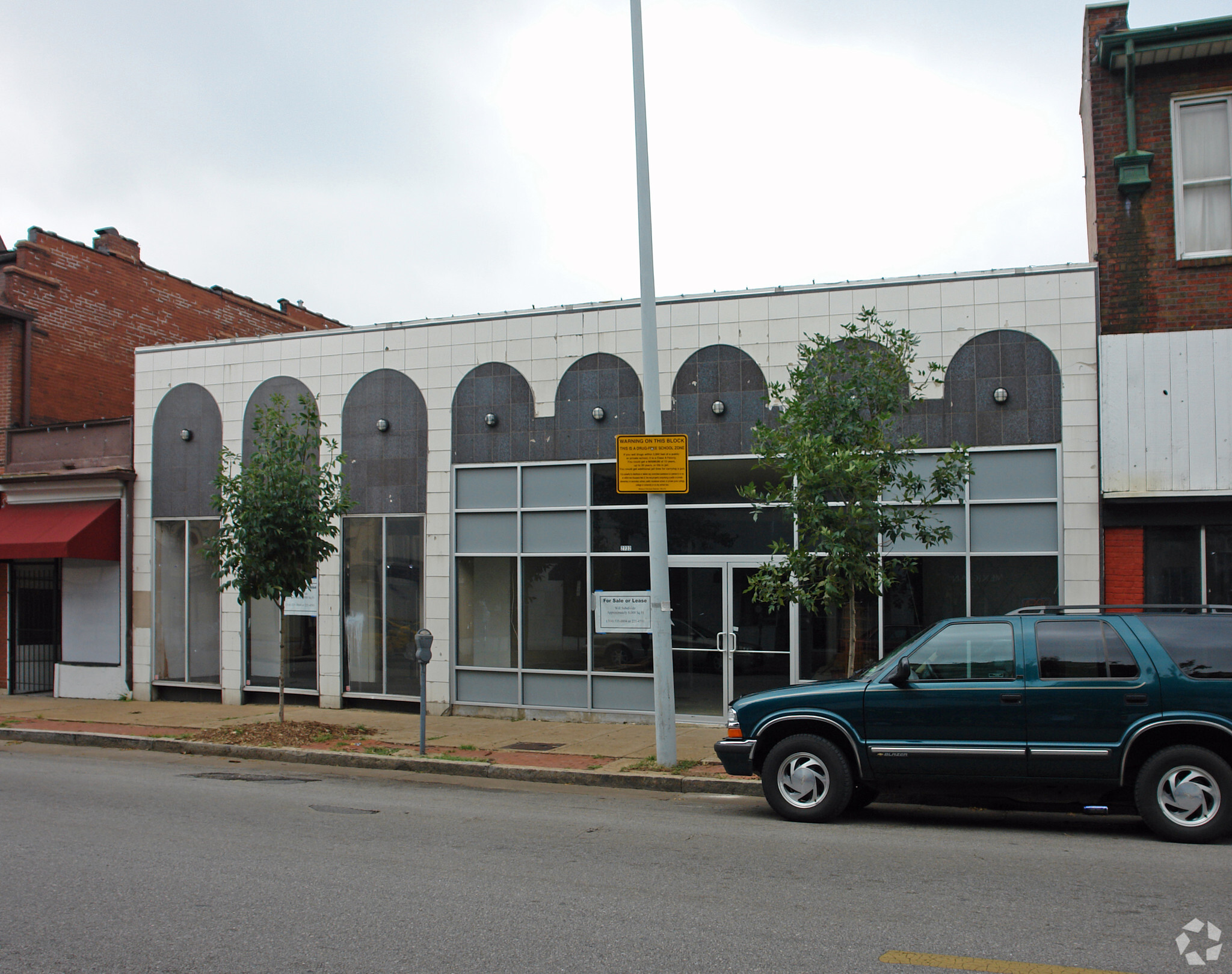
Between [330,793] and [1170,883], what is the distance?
742 centimetres

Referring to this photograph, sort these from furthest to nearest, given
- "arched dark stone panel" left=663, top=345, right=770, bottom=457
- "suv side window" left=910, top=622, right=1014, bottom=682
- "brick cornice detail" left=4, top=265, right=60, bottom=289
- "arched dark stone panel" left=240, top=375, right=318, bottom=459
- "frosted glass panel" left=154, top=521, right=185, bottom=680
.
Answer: "brick cornice detail" left=4, top=265, right=60, bottom=289 → "frosted glass panel" left=154, top=521, right=185, bottom=680 → "arched dark stone panel" left=240, top=375, right=318, bottom=459 → "arched dark stone panel" left=663, top=345, right=770, bottom=457 → "suv side window" left=910, top=622, right=1014, bottom=682

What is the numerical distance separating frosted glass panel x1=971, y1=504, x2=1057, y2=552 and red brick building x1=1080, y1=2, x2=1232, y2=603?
2.16 ft

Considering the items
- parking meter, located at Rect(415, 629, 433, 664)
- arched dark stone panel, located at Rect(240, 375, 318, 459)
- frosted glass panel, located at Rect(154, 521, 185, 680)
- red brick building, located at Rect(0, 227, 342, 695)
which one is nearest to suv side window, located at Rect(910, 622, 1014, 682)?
parking meter, located at Rect(415, 629, 433, 664)

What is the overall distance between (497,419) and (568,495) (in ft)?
5.38

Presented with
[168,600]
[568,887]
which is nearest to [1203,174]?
[568,887]

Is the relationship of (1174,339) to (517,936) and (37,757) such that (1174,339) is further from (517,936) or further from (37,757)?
(37,757)

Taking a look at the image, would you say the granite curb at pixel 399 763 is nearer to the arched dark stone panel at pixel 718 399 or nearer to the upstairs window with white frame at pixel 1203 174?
the arched dark stone panel at pixel 718 399

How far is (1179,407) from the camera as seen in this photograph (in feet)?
40.8

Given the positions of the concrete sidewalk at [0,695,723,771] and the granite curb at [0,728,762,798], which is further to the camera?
the concrete sidewalk at [0,695,723,771]

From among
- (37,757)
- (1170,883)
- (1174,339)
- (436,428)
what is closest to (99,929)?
(1170,883)

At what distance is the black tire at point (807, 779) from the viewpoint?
851cm

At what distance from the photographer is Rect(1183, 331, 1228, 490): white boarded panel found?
12.2 meters

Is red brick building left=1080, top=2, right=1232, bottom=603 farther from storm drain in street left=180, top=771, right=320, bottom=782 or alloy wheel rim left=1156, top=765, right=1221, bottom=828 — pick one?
storm drain in street left=180, top=771, right=320, bottom=782

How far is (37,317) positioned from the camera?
19.9m
